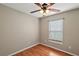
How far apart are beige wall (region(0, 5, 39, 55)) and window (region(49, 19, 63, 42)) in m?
1.08

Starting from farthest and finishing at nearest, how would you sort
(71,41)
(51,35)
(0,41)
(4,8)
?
(51,35) → (71,41) → (4,8) → (0,41)

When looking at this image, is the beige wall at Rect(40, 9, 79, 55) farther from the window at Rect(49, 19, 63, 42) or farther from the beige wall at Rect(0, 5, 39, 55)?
the beige wall at Rect(0, 5, 39, 55)

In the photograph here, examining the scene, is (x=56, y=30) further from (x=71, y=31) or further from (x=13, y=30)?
(x=13, y=30)

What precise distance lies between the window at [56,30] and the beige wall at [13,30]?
108cm

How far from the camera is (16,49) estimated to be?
2553mm

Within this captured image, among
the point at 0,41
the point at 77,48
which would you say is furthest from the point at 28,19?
the point at 77,48

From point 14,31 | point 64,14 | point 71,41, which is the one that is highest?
point 64,14

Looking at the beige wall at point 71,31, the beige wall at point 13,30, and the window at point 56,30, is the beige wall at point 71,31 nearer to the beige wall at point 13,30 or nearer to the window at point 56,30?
the window at point 56,30

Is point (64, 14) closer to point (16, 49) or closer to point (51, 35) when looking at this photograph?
point (51, 35)

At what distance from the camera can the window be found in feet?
9.87

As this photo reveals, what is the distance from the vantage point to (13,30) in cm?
237

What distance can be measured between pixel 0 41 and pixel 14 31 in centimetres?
61

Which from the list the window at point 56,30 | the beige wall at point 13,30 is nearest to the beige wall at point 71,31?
the window at point 56,30

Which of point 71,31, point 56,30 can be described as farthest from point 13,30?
point 71,31
